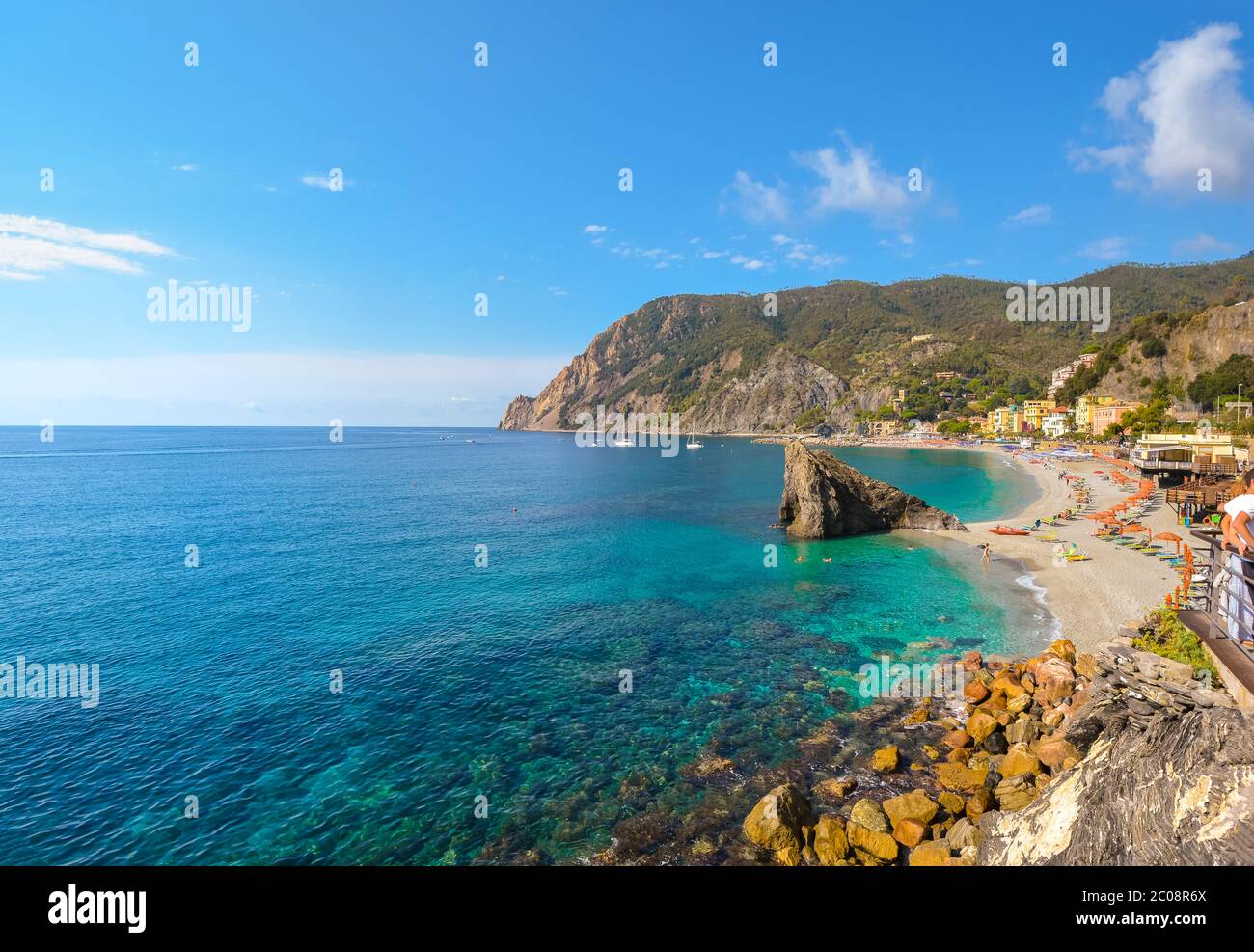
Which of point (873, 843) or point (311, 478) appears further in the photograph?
point (311, 478)

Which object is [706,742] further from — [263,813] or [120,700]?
[120,700]

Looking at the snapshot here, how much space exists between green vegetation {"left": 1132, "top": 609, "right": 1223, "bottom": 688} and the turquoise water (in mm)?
4940

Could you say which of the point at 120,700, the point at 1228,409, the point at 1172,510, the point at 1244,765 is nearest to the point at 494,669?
the point at 120,700

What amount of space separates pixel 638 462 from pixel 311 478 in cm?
7109

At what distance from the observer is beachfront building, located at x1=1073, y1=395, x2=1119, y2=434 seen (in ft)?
450

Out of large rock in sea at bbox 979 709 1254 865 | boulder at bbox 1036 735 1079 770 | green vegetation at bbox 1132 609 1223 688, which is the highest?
large rock in sea at bbox 979 709 1254 865

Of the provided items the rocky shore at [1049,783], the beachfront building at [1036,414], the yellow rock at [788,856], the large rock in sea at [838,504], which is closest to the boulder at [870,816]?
the rocky shore at [1049,783]

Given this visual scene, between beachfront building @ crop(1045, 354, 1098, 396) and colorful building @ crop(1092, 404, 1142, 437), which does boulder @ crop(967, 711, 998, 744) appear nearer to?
colorful building @ crop(1092, 404, 1142, 437)

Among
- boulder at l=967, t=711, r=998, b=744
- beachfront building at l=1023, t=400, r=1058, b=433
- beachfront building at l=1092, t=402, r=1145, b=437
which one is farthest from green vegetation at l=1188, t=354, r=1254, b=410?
boulder at l=967, t=711, r=998, b=744

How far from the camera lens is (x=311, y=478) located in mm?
106562

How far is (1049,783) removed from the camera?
14.7 m

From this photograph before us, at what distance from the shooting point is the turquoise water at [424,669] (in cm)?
1620

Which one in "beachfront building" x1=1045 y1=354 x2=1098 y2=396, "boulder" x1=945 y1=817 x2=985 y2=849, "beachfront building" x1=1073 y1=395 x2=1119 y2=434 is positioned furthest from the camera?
"beachfront building" x1=1045 y1=354 x2=1098 y2=396
